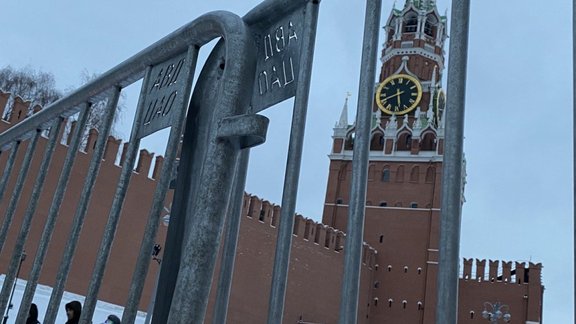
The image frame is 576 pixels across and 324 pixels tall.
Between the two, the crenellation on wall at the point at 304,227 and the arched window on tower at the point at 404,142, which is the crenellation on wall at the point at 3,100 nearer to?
the crenellation on wall at the point at 304,227

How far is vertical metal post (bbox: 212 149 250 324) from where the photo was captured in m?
0.98

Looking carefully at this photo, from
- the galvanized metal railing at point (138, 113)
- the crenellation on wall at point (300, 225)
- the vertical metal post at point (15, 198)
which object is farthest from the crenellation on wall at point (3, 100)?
the galvanized metal railing at point (138, 113)

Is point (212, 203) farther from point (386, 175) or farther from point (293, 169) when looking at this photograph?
point (386, 175)

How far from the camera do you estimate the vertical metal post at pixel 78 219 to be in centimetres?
119

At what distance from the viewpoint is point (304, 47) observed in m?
0.90

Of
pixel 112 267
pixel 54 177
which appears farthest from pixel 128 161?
pixel 112 267

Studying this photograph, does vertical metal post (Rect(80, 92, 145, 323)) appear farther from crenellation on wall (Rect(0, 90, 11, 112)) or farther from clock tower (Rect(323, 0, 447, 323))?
clock tower (Rect(323, 0, 447, 323))

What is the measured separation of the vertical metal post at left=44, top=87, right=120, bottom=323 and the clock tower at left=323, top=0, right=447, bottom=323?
22116mm

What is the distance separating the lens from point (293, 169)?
89 centimetres

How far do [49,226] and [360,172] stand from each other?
0.81 m

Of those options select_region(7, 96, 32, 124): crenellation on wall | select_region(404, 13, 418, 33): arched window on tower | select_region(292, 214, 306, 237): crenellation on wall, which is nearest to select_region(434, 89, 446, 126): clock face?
select_region(404, 13, 418, 33): arched window on tower

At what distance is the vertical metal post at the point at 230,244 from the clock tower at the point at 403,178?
2240cm

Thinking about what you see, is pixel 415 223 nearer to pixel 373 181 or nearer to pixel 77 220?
pixel 373 181

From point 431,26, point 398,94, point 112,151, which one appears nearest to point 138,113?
point 112,151
